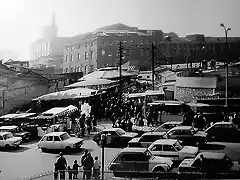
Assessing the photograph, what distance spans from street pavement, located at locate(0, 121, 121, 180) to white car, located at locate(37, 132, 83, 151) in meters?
0.11

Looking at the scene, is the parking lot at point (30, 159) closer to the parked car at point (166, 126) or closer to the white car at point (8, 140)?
the white car at point (8, 140)

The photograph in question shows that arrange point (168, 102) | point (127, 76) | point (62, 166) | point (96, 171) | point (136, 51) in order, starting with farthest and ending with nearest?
1. point (127, 76)
2. point (136, 51)
3. point (168, 102)
4. point (62, 166)
5. point (96, 171)

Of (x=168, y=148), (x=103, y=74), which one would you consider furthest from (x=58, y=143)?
(x=103, y=74)

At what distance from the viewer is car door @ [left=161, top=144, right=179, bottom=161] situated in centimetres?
575

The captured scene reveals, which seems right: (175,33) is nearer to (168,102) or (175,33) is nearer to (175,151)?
(168,102)

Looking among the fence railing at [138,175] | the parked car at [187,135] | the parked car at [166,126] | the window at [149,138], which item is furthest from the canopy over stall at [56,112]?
the fence railing at [138,175]

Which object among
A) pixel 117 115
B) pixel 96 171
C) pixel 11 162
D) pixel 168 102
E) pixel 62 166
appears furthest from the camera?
pixel 117 115

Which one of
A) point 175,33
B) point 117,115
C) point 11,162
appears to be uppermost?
point 175,33

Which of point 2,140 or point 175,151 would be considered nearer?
point 175,151

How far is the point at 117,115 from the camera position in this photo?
884 cm

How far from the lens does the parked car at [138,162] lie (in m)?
5.15

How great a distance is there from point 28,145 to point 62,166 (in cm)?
260

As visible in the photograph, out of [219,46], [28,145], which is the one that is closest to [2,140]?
[28,145]

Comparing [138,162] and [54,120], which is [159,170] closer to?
[138,162]
